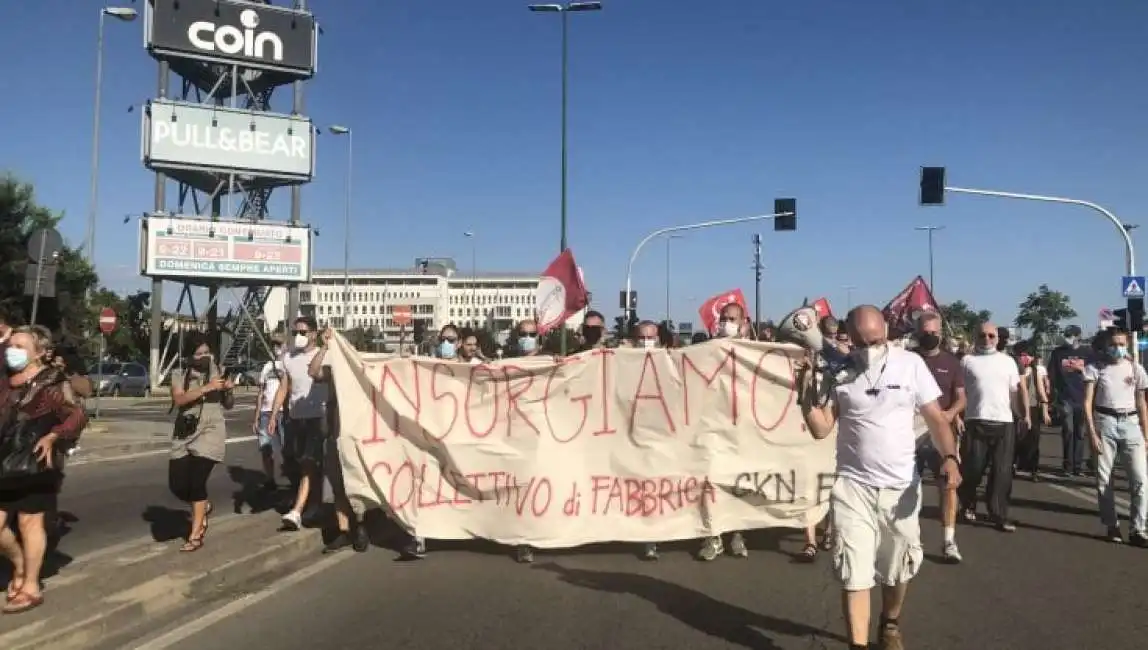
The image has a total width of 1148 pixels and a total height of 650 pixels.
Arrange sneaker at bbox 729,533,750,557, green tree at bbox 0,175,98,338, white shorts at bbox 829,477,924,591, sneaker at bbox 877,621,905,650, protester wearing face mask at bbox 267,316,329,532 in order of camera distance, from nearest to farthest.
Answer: white shorts at bbox 829,477,924,591, sneaker at bbox 877,621,905,650, sneaker at bbox 729,533,750,557, protester wearing face mask at bbox 267,316,329,532, green tree at bbox 0,175,98,338

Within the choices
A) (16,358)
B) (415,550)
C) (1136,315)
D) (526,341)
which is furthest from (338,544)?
(1136,315)

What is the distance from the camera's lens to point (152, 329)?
4244cm

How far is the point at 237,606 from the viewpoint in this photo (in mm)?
5797

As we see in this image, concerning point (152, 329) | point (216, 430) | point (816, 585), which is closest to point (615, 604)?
point (816, 585)

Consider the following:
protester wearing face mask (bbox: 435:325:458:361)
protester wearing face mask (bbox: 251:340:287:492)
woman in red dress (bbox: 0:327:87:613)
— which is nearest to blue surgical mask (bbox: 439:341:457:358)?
protester wearing face mask (bbox: 435:325:458:361)

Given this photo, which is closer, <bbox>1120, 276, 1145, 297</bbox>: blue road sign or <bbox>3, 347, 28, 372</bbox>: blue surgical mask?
<bbox>3, 347, 28, 372</bbox>: blue surgical mask

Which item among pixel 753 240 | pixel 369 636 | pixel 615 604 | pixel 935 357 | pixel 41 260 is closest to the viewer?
pixel 369 636

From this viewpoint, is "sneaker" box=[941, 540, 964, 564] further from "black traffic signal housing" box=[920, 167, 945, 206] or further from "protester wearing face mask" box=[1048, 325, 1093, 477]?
"black traffic signal housing" box=[920, 167, 945, 206]

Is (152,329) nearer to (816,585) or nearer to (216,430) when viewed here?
(216,430)

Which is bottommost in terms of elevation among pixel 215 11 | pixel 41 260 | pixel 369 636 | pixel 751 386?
pixel 369 636

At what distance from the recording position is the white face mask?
8039 millimetres

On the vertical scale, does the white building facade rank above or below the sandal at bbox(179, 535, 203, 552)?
above

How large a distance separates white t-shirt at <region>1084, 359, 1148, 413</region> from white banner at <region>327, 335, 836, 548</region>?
113 inches

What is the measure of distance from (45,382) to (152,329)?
40.5 m
